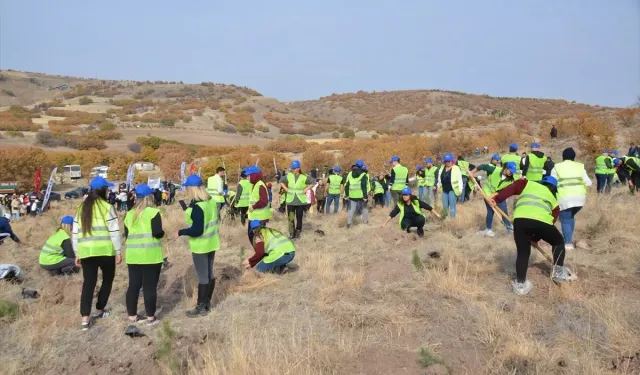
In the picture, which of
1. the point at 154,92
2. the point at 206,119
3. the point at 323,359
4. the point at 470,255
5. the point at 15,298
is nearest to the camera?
the point at 323,359

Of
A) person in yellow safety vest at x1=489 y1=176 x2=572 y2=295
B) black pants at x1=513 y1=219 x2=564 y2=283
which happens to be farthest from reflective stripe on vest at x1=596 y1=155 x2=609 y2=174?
black pants at x1=513 y1=219 x2=564 y2=283

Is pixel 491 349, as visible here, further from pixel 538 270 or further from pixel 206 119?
pixel 206 119

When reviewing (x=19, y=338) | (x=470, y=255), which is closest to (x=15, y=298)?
(x=19, y=338)

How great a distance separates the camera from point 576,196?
698cm

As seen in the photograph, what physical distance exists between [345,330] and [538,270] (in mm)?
2879

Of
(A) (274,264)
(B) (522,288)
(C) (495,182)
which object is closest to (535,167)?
(C) (495,182)

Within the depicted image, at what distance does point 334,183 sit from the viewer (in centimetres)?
1332

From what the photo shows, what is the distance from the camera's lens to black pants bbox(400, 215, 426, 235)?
9.18 m

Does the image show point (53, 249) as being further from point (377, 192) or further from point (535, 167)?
point (377, 192)

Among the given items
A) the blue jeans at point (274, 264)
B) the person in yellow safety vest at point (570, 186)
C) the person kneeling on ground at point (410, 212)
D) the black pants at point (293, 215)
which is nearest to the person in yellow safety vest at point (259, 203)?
the blue jeans at point (274, 264)

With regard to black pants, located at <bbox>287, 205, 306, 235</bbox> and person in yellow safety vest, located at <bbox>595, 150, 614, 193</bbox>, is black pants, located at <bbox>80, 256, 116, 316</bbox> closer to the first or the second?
black pants, located at <bbox>287, 205, 306, 235</bbox>

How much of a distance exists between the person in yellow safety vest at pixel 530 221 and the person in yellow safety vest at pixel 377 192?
9.31 meters

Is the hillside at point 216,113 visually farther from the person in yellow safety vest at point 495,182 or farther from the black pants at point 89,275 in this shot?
the black pants at point 89,275

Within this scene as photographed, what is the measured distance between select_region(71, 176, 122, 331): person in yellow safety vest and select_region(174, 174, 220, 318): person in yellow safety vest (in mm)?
763
